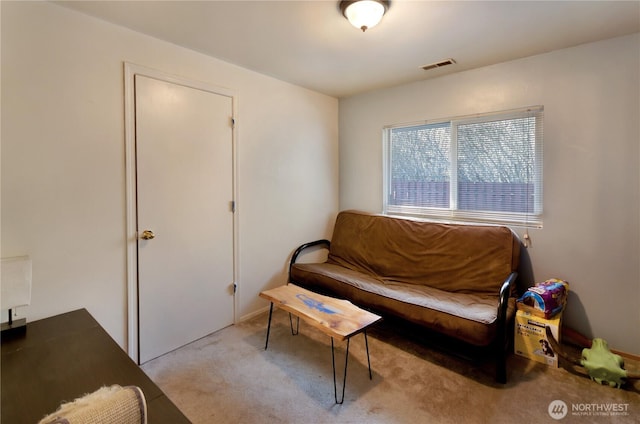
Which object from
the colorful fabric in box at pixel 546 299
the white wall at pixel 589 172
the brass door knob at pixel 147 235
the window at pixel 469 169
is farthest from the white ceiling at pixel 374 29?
the colorful fabric in box at pixel 546 299

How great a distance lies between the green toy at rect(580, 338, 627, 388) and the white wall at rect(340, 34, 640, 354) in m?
0.42

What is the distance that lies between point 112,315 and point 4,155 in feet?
3.84

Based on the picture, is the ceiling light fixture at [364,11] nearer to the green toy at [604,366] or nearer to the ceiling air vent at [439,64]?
the ceiling air vent at [439,64]

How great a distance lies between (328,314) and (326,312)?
0.03m

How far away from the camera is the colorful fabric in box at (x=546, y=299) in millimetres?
2279

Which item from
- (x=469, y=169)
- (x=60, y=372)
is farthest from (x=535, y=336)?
(x=60, y=372)

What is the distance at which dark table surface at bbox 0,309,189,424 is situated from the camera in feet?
3.49

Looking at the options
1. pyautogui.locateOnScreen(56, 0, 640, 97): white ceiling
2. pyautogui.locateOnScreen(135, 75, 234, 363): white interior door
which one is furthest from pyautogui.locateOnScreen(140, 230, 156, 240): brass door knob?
pyautogui.locateOnScreen(56, 0, 640, 97): white ceiling

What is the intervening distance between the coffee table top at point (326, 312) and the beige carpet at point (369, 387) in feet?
1.46

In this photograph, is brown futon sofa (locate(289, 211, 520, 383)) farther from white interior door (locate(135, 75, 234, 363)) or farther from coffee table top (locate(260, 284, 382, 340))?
white interior door (locate(135, 75, 234, 363))

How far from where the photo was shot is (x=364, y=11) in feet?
6.12

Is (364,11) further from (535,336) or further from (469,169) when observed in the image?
(535,336)

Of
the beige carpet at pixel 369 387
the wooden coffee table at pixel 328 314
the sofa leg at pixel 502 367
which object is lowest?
the beige carpet at pixel 369 387

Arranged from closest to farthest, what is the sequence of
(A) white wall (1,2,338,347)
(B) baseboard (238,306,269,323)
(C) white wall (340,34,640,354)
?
(A) white wall (1,2,338,347), (C) white wall (340,34,640,354), (B) baseboard (238,306,269,323)
